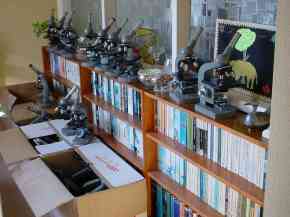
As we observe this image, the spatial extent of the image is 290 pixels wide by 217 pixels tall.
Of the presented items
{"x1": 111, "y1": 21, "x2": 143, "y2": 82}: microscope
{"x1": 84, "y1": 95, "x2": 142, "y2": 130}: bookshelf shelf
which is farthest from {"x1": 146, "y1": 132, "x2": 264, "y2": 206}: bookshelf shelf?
{"x1": 111, "y1": 21, "x2": 143, "y2": 82}: microscope

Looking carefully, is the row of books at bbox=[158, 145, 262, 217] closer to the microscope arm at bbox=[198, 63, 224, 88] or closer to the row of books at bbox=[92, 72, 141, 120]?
the row of books at bbox=[92, 72, 141, 120]

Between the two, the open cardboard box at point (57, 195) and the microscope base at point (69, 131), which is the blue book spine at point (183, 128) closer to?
the open cardboard box at point (57, 195)

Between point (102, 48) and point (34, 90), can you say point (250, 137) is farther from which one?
point (34, 90)

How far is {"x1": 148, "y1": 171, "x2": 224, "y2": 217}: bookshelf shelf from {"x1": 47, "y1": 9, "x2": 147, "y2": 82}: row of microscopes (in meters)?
0.55

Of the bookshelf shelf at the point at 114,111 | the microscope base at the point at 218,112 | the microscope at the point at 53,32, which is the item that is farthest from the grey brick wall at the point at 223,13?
the microscope at the point at 53,32

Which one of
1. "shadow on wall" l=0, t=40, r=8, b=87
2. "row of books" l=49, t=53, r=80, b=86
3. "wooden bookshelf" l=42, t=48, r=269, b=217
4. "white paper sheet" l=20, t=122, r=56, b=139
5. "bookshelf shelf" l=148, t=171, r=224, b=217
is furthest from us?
"shadow on wall" l=0, t=40, r=8, b=87

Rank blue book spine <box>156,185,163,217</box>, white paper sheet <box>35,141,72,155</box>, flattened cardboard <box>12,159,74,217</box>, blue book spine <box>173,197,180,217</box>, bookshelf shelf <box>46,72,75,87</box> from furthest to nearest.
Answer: bookshelf shelf <box>46,72,75,87</box> → white paper sheet <box>35,141,72,155</box> → blue book spine <box>156,185,163,217</box> → blue book spine <box>173,197,180,217</box> → flattened cardboard <box>12,159,74,217</box>

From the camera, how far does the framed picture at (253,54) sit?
162 cm

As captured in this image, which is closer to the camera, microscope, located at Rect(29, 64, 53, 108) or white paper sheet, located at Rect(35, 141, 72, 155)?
white paper sheet, located at Rect(35, 141, 72, 155)

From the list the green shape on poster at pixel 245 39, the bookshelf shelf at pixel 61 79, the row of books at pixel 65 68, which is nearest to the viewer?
the green shape on poster at pixel 245 39

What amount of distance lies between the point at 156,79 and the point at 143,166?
1.59ft

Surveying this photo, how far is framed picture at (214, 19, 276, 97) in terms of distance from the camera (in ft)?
5.33

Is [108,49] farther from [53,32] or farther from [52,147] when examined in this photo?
[53,32]

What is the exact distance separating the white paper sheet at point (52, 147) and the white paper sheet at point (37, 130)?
17 centimetres
